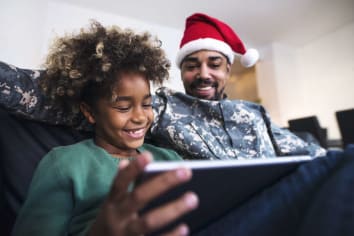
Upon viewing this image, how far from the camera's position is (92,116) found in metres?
0.68

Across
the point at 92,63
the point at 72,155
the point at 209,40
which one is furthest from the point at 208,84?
the point at 72,155

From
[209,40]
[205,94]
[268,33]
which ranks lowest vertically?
[205,94]

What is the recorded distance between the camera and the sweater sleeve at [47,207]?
1.50ft

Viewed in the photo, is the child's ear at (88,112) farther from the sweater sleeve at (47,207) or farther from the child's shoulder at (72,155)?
the sweater sleeve at (47,207)

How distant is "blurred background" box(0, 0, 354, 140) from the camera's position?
7.02ft

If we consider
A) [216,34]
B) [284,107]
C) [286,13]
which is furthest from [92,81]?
[284,107]

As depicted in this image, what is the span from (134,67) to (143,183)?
44 cm

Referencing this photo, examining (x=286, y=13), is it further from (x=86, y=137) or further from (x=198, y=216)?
(x=198, y=216)

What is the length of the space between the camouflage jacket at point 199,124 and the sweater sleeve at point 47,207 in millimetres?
255

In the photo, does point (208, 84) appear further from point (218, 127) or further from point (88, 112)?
point (88, 112)

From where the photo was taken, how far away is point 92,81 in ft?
2.15

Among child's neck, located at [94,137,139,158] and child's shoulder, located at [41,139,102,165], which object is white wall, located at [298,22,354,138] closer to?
child's neck, located at [94,137,139,158]

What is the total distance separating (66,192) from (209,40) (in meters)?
0.87

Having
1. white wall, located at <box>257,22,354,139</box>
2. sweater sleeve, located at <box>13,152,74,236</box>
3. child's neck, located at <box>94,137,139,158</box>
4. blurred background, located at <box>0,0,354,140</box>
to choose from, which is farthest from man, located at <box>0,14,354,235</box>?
white wall, located at <box>257,22,354,139</box>
